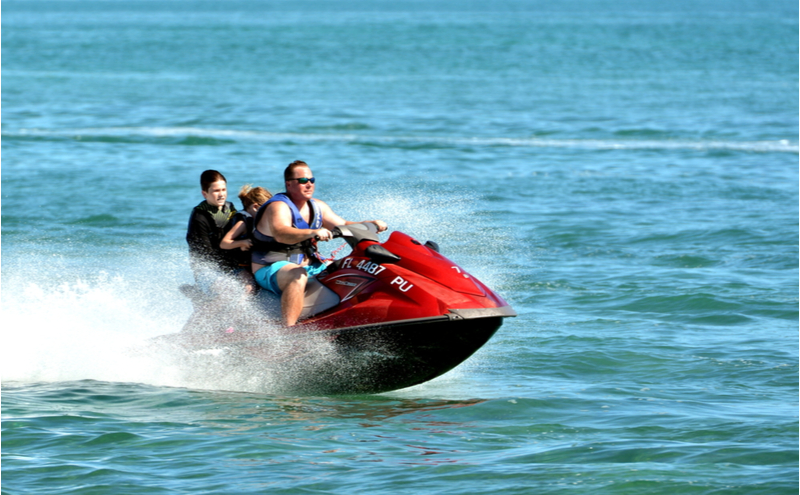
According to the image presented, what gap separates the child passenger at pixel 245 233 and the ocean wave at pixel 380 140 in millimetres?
15513

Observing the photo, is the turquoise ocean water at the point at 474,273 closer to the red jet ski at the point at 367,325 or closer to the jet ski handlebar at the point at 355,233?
the red jet ski at the point at 367,325

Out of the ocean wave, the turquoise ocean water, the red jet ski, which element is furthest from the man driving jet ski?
the ocean wave

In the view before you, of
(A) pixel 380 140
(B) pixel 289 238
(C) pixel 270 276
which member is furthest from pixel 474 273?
(A) pixel 380 140

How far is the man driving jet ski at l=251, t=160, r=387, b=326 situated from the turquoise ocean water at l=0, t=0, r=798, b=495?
71 centimetres

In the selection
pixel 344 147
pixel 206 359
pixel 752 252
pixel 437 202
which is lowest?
pixel 206 359

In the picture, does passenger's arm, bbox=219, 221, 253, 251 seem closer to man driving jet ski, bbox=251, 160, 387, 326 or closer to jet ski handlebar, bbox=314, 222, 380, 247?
man driving jet ski, bbox=251, 160, 387, 326

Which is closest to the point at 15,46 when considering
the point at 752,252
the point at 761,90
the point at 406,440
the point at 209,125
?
the point at 209,125

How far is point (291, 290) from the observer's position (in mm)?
6918

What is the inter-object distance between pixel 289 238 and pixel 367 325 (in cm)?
74

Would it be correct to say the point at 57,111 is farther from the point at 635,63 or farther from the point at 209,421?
the point at 635,63

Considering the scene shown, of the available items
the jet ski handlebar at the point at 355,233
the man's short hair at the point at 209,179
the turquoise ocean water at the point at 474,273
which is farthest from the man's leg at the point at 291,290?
the man's short hair at the point at 209,179

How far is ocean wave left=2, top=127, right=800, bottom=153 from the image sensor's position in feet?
73.4

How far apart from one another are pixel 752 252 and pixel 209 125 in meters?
16.3

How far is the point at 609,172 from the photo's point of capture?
63.1 ft
